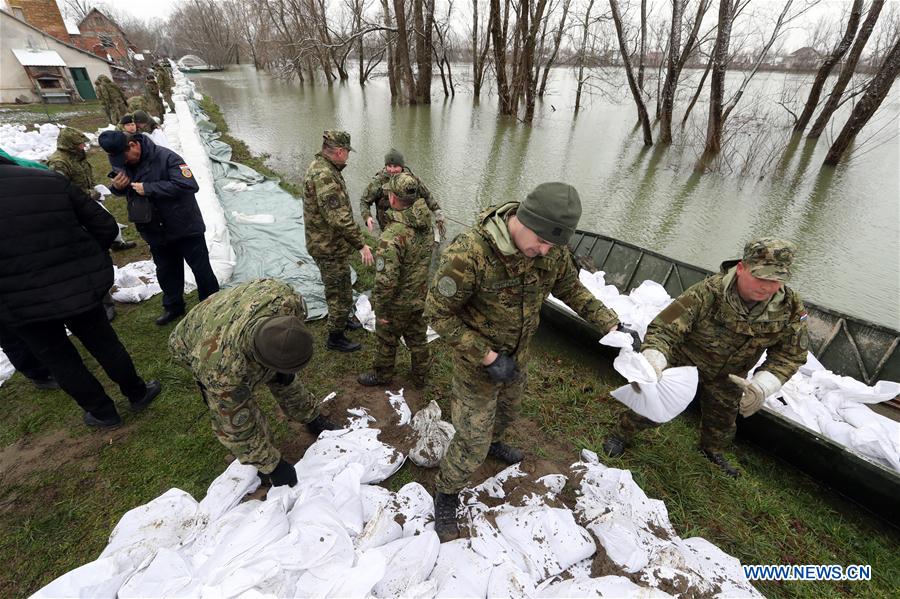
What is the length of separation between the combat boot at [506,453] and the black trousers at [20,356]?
3495mm

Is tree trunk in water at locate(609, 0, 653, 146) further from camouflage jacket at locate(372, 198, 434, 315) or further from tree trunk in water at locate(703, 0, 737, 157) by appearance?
camouflage jacket at locate(372, 198, 434, 315)

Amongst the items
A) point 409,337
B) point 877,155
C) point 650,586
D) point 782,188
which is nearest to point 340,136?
point 409,337

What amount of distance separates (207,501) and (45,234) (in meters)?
1.77

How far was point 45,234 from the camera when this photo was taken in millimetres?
2266

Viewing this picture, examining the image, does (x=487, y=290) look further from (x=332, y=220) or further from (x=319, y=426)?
(x=332, y=220)

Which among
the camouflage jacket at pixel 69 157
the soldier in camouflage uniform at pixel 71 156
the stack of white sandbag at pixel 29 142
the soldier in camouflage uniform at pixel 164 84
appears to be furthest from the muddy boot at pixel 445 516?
the soldier in camouflage uniform at pixel 164 84

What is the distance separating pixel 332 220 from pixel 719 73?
10.3 m

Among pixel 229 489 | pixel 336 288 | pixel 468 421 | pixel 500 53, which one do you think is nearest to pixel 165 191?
pixel 336 288

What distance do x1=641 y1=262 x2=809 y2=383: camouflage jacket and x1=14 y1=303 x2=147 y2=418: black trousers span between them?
350 centimetres

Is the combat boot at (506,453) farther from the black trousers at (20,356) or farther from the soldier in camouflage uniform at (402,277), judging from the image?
the black trousers at (20,356)

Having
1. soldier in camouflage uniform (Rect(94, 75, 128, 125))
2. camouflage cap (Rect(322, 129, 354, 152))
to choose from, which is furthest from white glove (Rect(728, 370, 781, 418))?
soldier in camouflage uniform (Rect(94, 75, 128, 125))

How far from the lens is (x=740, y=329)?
7.88 feet

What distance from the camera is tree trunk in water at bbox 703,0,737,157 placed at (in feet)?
29.2

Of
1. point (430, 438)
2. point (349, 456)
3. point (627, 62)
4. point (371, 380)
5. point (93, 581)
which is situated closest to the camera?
point (93, 581)
